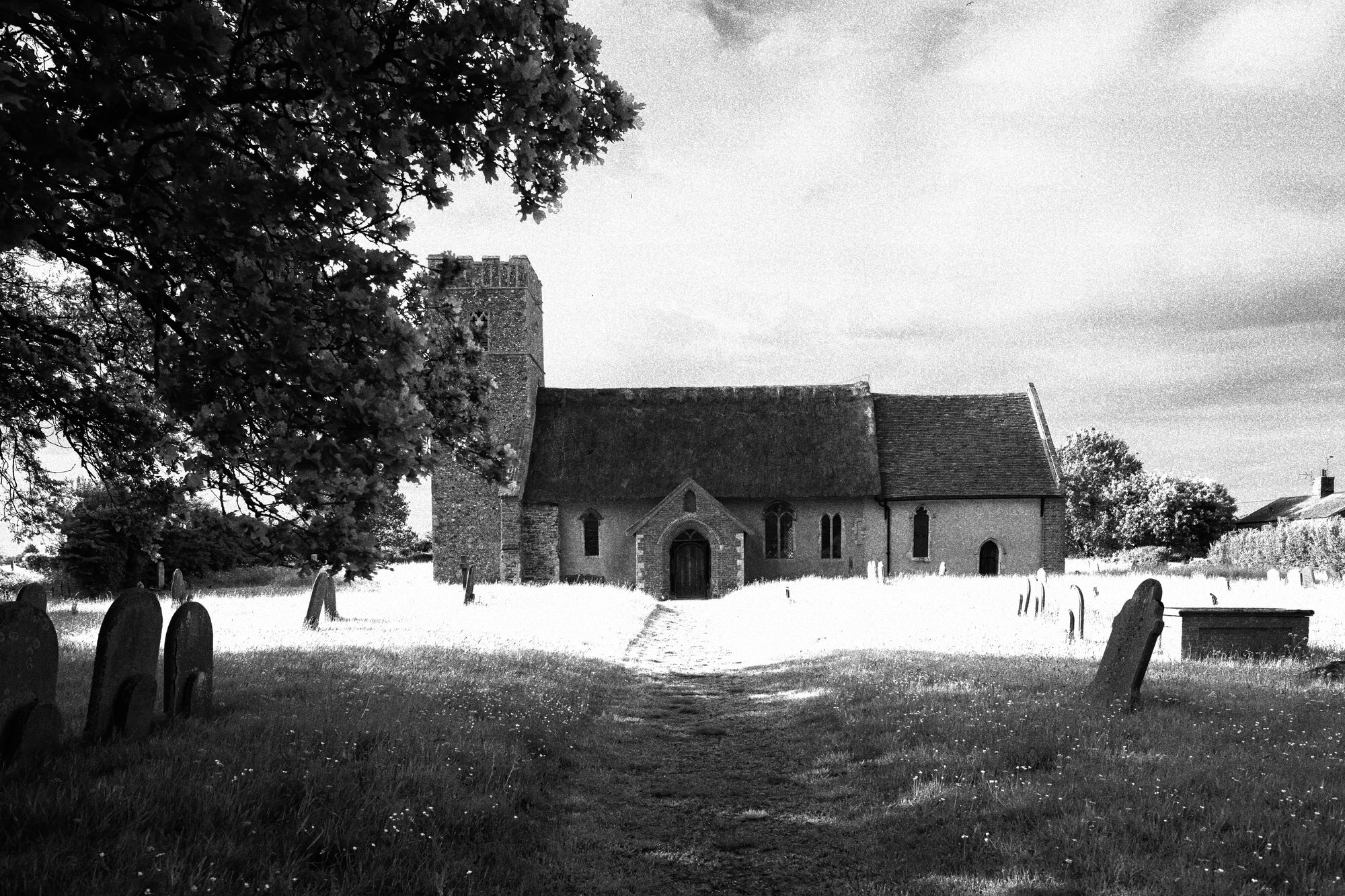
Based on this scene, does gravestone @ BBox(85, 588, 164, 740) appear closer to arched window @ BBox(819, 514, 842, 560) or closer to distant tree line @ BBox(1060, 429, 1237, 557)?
arched window @ BBox(819, 514, 842, 560)

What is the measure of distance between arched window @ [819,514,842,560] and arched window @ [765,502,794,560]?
1.22 m

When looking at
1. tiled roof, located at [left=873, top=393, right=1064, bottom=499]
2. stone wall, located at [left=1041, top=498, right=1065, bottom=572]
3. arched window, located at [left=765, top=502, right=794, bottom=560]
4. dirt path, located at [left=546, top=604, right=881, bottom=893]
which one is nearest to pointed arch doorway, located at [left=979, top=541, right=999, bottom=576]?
stone wall, located at [left=1041, top=498, right=1065, bottom=572]

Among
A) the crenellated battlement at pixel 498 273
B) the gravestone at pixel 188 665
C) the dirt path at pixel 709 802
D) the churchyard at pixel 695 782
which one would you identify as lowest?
the dirt path at pixel 709 802

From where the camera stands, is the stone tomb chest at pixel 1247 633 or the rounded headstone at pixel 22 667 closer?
the rounded headstone at pixel 22 667

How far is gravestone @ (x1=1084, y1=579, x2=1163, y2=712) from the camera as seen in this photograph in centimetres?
874

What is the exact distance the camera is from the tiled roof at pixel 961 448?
112 feet

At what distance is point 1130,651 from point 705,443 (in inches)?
1081

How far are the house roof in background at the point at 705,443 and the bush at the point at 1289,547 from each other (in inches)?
699

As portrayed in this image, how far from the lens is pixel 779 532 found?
3491 cm

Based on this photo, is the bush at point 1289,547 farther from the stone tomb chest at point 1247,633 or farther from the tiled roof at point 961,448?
the stone tomb chest at point 1247,633

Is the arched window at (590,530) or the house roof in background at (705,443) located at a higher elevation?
the house roof in background at (705,443)

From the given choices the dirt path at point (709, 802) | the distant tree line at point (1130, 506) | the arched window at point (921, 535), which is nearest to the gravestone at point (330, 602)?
the dirt path at point (709, 802)

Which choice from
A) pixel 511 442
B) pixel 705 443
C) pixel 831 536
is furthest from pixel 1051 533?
pixel 511 442

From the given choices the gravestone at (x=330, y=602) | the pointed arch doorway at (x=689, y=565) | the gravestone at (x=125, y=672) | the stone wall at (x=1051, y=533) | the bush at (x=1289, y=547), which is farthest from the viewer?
the bush at (x=1289, y=547)
